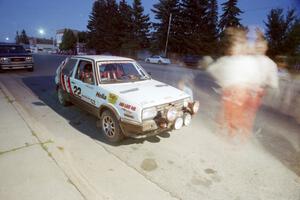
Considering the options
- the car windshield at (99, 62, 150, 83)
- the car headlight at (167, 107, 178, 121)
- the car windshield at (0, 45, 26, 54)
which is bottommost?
the car headlight at (167, 107, 178, 121)

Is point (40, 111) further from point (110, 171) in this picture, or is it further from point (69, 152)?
point (110, 171)

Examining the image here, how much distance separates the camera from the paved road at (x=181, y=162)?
288 cm

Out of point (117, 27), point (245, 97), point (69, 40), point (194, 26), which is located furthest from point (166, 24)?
point (69, 40)

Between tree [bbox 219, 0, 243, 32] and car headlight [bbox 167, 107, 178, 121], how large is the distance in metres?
36.9

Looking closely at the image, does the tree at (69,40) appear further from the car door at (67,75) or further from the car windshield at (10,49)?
the car door at (67,75)

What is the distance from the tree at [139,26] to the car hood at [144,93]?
40.0 meters

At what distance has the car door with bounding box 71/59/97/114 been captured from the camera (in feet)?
15.2

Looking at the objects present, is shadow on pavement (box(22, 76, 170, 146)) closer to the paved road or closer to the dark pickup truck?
the paved road

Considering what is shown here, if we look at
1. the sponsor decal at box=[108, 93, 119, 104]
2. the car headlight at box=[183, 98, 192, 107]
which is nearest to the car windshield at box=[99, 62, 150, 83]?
the sponsor decal at box=[108, 93, 119, 104]

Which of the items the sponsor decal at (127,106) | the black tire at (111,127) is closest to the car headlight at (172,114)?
the sponsor decal at (127,106)

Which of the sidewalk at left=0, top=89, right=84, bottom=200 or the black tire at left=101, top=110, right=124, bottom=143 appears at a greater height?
the black tire at left=101, top=110, right=124, bottom=143

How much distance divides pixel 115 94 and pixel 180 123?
4.64ft

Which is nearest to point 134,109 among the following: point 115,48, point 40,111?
point 40,111

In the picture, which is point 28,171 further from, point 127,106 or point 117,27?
point 117,27
